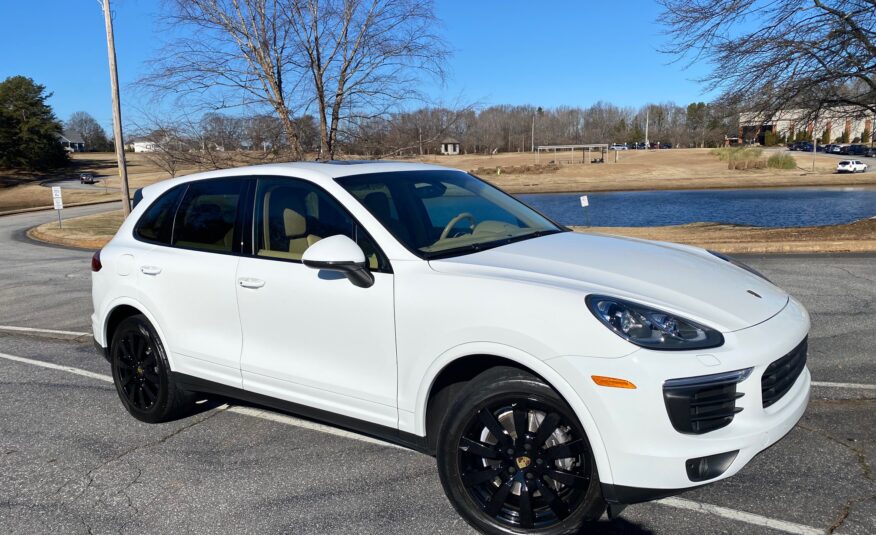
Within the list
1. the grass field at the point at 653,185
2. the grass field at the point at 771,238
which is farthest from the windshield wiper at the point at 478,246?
the grass field at the point at 653,185

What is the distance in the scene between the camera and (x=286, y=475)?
153 inches

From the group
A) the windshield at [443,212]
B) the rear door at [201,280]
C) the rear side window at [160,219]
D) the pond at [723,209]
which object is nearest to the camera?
the windshield at [443,212]

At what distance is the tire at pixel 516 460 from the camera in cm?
288

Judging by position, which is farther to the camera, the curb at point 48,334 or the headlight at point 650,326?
the curb at point 48,334

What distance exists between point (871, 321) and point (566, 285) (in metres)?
5.48

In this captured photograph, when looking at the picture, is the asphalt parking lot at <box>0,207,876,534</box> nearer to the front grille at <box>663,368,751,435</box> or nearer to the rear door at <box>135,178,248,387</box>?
the rear door at <box>135,178,248,387</box>

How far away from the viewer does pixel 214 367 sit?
4.20 metres

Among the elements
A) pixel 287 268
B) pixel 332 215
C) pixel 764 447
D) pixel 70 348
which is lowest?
pixel 70 348

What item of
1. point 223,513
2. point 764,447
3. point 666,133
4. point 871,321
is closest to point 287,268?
point 223,513

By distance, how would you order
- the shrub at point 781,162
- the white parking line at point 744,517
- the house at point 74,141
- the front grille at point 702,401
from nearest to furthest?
the front grille at point 702,401 → the white parking line at point 744,517 → the shrub at point 781,162 → the house at point 74,141

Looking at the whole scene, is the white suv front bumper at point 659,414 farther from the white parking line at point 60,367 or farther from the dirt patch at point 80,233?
the dirt patch at point 80,233

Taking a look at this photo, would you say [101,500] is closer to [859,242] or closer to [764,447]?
[764,447]

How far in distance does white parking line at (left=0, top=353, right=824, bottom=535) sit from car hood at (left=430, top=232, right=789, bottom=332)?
39.1 inches

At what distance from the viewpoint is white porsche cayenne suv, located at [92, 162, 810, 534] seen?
106 inches
